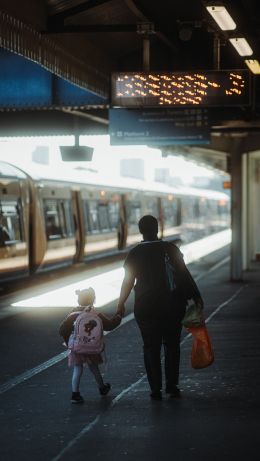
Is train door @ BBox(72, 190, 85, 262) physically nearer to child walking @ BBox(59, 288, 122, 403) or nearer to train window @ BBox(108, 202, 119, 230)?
train window @ BBox(108, 202, 119, 230)

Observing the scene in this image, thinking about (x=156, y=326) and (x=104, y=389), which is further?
(x=104, y=389)

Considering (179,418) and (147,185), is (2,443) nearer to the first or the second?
(179,418)

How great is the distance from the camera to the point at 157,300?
8594 mm

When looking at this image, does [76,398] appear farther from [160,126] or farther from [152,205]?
[152,205]

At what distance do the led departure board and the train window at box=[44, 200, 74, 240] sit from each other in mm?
9727

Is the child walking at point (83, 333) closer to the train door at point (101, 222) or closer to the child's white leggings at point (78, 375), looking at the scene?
the child's white leggings at point (78, 375)

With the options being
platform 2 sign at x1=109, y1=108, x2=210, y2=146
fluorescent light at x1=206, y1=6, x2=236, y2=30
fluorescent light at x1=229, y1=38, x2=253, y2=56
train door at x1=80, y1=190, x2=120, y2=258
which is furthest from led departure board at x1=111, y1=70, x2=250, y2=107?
train door at x1=80, y1=190, x2=120, y2=258

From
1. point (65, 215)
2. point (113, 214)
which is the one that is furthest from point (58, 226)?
point (113, 214)

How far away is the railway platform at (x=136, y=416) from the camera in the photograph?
677 cm

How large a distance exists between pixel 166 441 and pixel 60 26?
6870 millimetres

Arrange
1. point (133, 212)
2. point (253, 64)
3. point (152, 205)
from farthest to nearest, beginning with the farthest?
point (152, 205)
point (133, 212)
point (253, 64)

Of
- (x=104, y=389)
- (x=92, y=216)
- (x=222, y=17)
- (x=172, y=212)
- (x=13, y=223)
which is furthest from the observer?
(x=172, y=212)

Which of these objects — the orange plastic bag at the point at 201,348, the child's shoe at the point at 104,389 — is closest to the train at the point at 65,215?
the child's shoe at the point at 104,389

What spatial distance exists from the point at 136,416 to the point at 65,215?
18.9m
